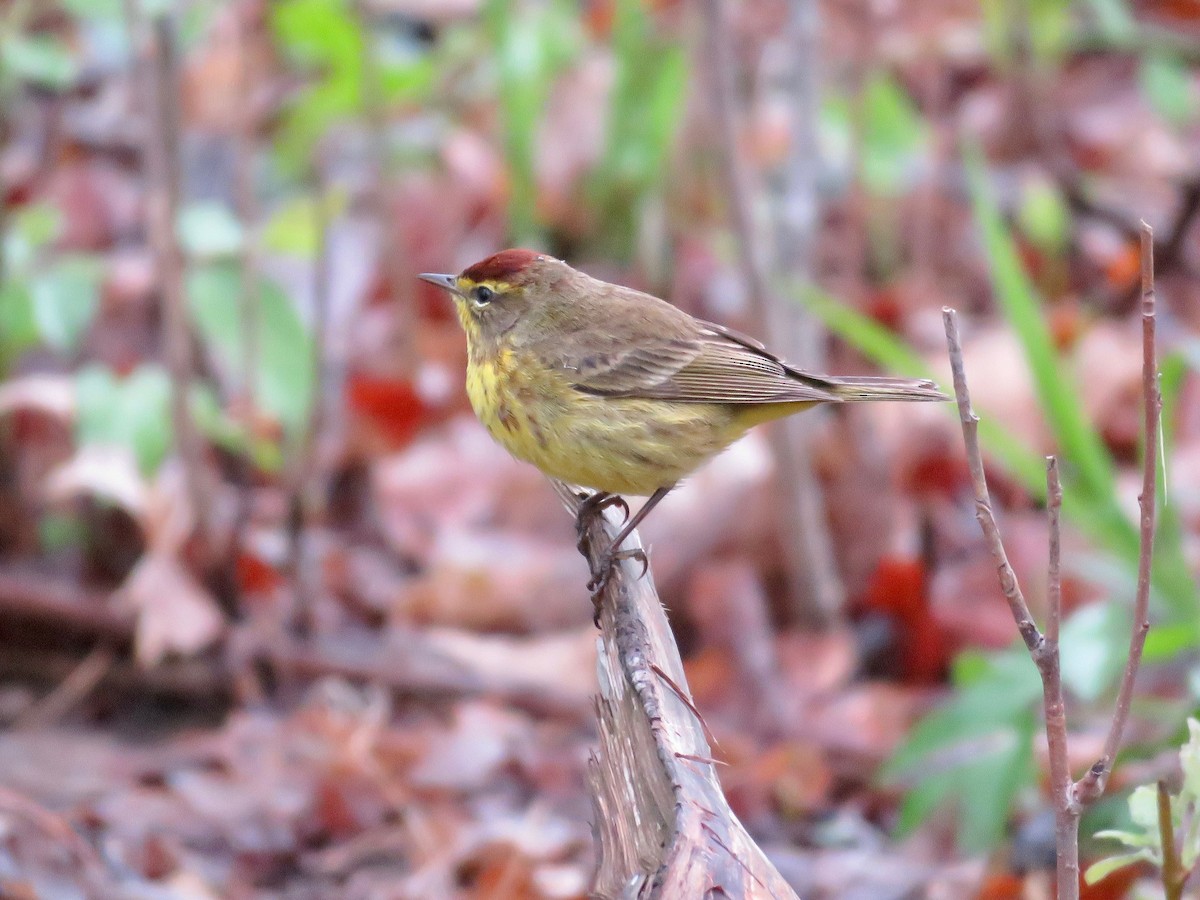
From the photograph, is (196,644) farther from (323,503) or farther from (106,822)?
(323,503)

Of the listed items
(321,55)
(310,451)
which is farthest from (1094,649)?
(321,55)

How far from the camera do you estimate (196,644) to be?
4992 mm

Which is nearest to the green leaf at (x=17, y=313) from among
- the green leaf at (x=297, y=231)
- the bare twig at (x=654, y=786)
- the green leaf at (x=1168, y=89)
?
the green leaf at (x=297, y=231)

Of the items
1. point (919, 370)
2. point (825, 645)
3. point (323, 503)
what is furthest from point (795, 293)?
point (323, 503)

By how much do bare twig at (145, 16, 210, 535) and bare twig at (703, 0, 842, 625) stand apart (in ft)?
5.74

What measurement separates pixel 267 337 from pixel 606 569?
2500 millimetres

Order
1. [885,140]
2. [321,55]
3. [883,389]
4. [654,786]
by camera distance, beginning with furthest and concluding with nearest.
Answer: [885,140]
[321,55]
[883,389]
[654,786]

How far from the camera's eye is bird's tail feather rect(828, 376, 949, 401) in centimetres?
357

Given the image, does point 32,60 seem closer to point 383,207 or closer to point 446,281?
point 383,207

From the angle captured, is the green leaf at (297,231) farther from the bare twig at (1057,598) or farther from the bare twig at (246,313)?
the bare twig at (1057,598)

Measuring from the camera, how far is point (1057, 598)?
1851 mm

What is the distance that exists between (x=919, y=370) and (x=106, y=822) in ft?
9.52

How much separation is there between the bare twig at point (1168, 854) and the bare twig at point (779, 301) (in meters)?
3.30

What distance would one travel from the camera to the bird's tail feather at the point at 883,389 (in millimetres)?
3574
